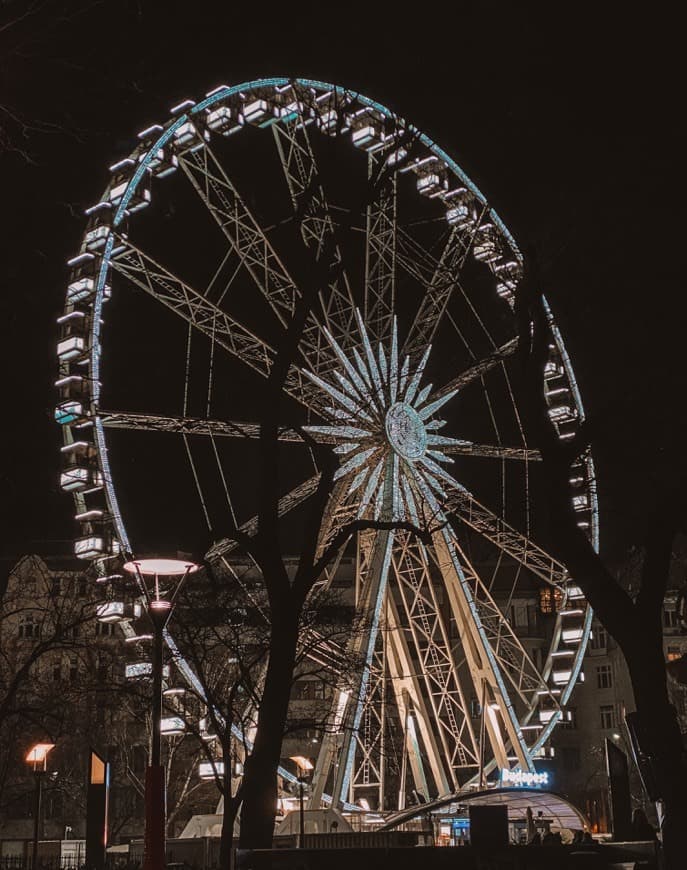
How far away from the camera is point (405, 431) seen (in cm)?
3291

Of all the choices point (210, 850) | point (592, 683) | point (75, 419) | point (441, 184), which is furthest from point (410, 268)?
point (592, 683)

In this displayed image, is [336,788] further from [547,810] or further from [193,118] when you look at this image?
[193,118]

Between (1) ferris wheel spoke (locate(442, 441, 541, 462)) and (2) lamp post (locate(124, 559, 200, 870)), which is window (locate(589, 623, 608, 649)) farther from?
(2) lamp post (locate(124, 559, 200, 870))

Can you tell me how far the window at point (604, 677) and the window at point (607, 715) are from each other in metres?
1.32

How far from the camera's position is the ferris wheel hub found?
32562mm

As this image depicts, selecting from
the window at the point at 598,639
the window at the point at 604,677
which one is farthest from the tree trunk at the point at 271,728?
the window at the point at 598,639

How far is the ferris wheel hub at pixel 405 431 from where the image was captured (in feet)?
107

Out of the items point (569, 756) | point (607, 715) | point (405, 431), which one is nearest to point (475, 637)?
point (405, 431)

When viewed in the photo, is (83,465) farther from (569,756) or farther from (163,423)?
(569,756)

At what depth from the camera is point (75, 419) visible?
1188 inches

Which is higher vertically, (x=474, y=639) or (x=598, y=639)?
(x=598, y=639)

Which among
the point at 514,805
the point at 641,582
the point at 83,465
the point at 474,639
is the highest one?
the point at 83,465

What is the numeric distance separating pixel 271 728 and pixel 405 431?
16.8 metres

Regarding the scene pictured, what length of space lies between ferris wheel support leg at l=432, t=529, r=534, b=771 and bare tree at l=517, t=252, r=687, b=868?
18453mm
